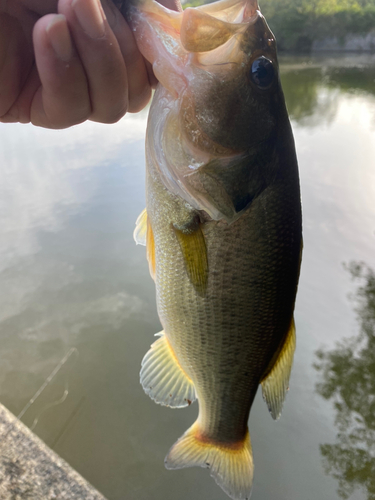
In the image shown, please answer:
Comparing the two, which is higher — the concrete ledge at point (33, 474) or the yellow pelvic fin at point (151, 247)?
the yellow pelvic fin at point (151, 247)

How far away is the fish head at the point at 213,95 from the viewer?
2.48ft

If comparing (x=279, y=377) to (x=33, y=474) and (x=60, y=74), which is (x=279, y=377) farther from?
(x=33, y=474)

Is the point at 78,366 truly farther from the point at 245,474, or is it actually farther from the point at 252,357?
the point at 252,357

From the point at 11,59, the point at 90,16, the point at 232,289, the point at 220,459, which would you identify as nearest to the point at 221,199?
the point at 232,289

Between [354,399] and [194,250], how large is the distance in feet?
9.56

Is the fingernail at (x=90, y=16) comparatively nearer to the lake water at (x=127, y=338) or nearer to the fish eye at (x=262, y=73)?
the fish eye at (x=262, y=73)

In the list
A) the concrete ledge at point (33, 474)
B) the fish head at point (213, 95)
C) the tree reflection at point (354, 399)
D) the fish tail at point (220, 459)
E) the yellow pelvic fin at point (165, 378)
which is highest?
the fish head at point (213, 95)

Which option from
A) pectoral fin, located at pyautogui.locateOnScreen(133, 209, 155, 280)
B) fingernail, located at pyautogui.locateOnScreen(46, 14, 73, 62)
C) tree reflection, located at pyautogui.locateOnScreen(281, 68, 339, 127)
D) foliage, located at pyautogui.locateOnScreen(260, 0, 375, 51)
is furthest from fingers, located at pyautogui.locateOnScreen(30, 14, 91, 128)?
foliage, located at pyautogui.locateOnScreen(260, 0, 375, 51)

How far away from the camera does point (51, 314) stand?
355cm

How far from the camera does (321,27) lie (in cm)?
2577

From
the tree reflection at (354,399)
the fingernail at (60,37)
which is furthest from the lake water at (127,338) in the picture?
the fingernail at (60,37)

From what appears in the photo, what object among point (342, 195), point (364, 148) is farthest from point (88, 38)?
point (364, 148)

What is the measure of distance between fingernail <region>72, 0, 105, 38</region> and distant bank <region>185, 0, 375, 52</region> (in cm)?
2984

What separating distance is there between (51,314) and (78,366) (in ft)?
2.47
